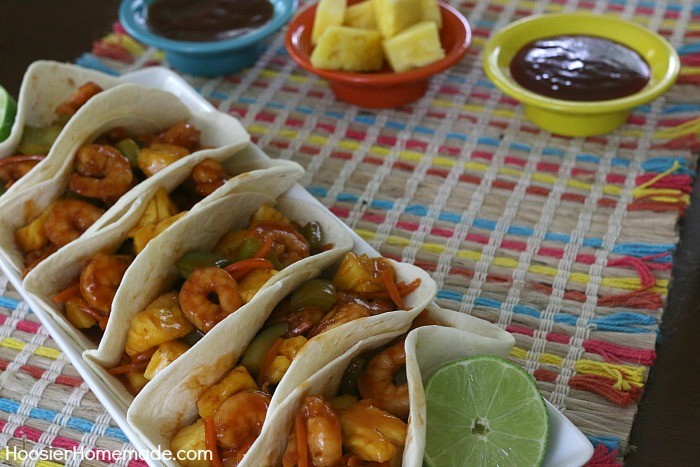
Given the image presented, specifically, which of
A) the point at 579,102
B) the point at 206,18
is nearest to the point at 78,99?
the point at 206,18

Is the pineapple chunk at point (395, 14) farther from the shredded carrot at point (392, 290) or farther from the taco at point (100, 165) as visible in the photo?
the shredded carrot at point (392, 290)

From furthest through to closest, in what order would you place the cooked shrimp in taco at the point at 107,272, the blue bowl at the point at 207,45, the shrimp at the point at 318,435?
the blue bowl at the point at 207,45, the cooked shrimp in taco at the point at 107,272, the shrimp at the point at 318,435

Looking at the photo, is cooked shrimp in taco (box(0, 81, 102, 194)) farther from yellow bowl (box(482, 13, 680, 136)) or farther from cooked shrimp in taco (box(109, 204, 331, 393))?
yellow bowl (box(482, 13, 680, 136))

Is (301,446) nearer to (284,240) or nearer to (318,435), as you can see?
(318,435)

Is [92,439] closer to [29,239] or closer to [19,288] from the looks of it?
[19,288]

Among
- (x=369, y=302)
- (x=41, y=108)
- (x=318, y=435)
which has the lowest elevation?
(x=369, y=302)

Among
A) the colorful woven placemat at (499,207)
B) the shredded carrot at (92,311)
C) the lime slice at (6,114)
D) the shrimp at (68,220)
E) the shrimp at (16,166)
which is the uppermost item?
the lime slice at (6,114)

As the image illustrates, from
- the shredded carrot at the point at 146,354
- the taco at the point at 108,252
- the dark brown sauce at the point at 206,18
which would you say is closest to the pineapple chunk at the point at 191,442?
the shredded carrot at the point at 146,354
